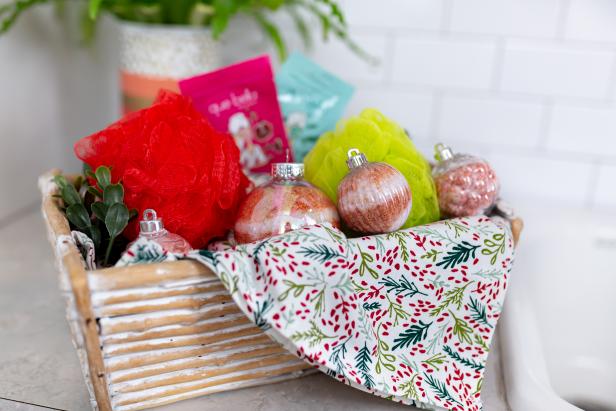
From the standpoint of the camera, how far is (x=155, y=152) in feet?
1.81

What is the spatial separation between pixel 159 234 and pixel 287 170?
0.46ft

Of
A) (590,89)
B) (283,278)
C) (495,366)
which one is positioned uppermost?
(590,89)

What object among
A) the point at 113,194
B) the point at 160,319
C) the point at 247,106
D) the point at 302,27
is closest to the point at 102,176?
the point at 113,194

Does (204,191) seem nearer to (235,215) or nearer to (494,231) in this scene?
(235,215)

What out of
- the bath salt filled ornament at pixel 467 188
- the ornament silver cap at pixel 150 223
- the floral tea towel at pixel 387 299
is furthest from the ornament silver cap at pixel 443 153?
the ornament silver cap at pixel 150 223

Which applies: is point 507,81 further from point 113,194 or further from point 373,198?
point 113,194

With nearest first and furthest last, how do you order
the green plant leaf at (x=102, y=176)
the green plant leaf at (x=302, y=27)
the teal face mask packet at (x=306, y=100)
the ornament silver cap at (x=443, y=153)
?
the green plant leaf at (x=102, y=176), the ornament silver cap at (x=443, y=153), the teal face mask packet at (x=306, y=100), the green plant leaf at (x=302, y=27)

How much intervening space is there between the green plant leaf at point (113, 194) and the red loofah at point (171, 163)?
0.02 metres

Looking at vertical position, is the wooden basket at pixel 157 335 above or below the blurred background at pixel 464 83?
below

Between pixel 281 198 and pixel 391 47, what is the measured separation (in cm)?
53

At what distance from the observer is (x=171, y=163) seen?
0.55 m

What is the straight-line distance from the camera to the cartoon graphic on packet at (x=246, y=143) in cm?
75

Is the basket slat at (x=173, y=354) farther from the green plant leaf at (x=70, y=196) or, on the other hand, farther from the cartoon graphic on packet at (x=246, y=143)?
the cartoon graphic on packet at (x=246, y=143)

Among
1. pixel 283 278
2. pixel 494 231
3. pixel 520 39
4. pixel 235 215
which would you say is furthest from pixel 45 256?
pixel 520 39
